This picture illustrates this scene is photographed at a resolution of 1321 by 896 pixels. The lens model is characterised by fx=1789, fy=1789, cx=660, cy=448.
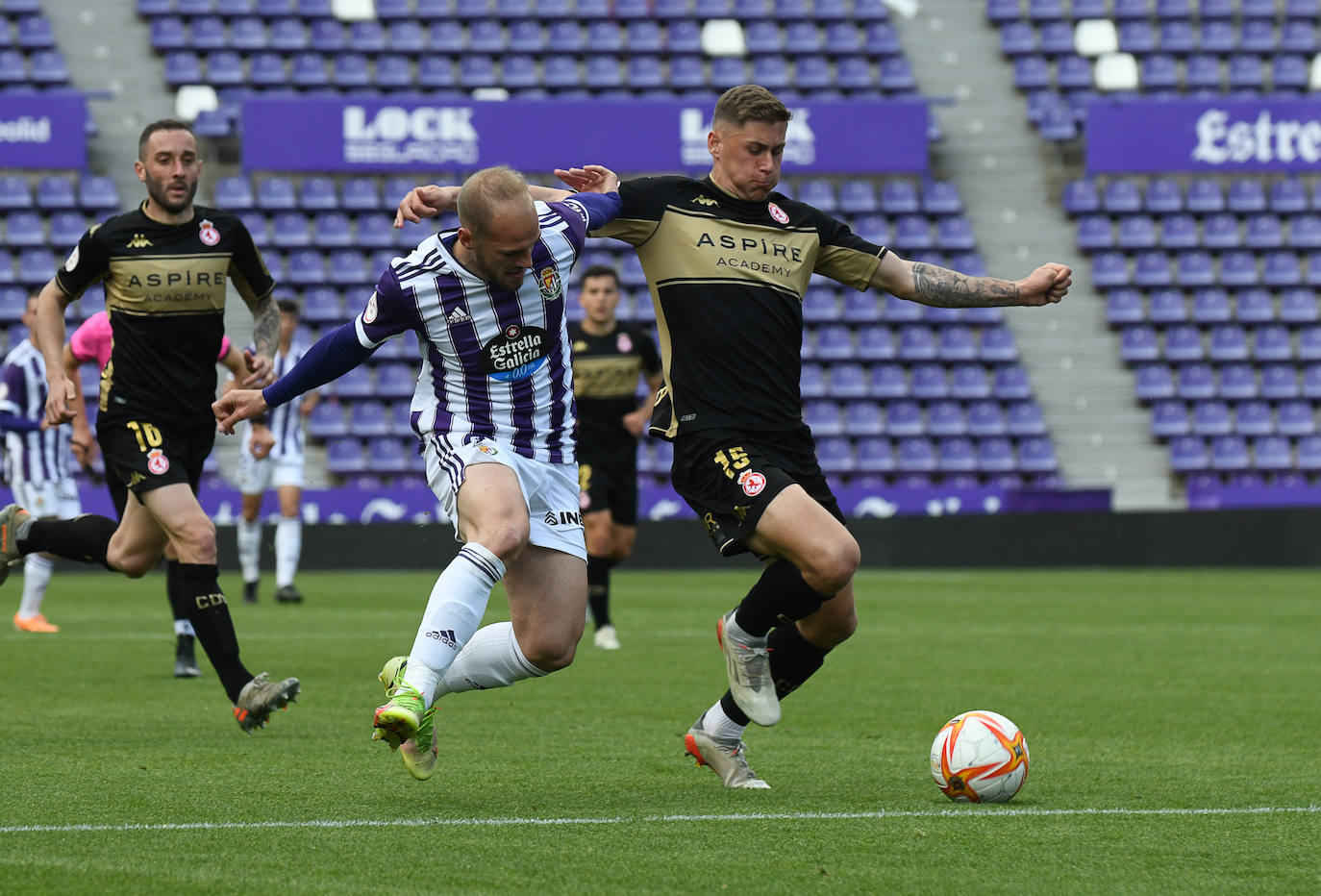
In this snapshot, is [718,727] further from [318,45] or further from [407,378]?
[318,45]

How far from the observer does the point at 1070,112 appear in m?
26.3

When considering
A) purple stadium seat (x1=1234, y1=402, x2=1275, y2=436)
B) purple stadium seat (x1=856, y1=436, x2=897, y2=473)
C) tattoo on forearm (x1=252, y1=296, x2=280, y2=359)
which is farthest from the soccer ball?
purple stadium seat (x1=1234, y1=402, x2=1275, y2=436)

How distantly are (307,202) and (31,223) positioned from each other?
3593 mm

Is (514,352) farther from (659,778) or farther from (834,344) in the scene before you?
(834,344)

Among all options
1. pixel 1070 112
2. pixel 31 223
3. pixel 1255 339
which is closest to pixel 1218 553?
pixel 1255 339

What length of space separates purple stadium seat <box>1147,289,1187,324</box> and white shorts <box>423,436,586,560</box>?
68.6ft

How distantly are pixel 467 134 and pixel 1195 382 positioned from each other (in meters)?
10.6

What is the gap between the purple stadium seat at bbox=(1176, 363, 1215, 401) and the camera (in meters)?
24.7

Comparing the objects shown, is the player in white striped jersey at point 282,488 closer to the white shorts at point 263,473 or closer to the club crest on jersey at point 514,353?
the white shorts at point 263,473

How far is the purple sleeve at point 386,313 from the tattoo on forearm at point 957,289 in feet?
5.37

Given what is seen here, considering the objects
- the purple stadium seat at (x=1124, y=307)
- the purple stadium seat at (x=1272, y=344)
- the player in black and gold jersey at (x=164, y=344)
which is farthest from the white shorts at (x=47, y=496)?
the purple stadium seat at (x=1272, y=344)

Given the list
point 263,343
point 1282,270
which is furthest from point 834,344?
point 263,343

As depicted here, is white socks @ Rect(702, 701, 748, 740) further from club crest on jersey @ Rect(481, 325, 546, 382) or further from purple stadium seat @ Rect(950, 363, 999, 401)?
purple stadium seat @ Rect(950, 363, 999, 401)

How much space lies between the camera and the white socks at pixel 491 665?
5.48 meters
